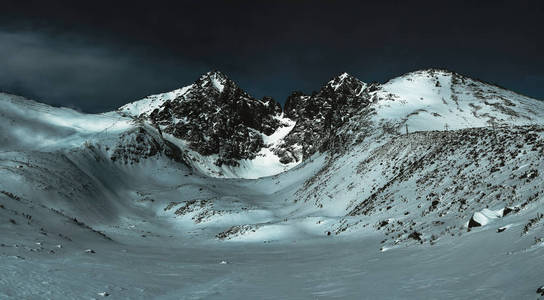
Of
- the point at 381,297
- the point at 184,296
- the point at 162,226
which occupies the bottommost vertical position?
the point at 381,297

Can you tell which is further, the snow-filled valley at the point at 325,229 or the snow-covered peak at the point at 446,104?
the snow-covered peak at the point at 446,104

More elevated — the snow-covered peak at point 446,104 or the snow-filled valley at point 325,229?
the snow-covered peak at point 446,104

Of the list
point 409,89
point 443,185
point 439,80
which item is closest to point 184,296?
point 443,185

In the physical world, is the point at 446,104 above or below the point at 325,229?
above

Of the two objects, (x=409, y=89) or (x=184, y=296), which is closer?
(x=184, y=296)

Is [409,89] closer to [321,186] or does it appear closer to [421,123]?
[421,123]

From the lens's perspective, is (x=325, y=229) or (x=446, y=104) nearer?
(x=325, y=229)

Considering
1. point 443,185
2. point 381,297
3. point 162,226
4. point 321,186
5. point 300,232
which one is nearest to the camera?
point 381,297

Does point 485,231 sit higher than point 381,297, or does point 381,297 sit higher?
point 485,231

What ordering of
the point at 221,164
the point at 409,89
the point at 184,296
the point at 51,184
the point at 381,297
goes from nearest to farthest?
the point at 381,297 → the point at 184,296 → the point at 51,184 → the point at 409,89 → the point at 221,164

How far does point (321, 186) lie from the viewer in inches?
2235

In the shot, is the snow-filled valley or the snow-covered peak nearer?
the snow-filled valley

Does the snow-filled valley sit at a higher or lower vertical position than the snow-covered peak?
lower

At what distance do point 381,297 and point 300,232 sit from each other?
22.9 m
